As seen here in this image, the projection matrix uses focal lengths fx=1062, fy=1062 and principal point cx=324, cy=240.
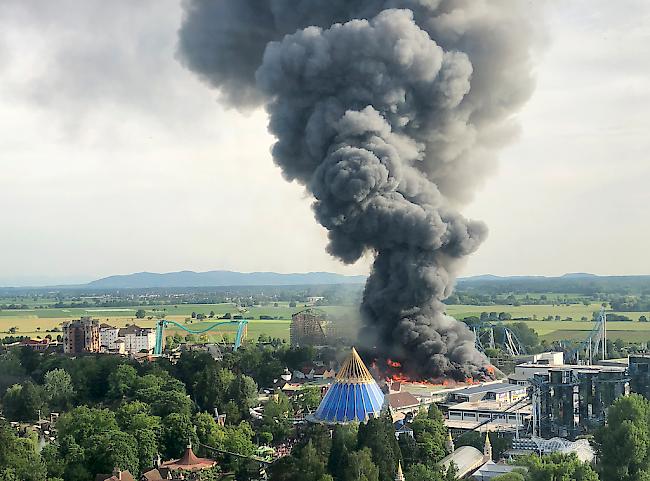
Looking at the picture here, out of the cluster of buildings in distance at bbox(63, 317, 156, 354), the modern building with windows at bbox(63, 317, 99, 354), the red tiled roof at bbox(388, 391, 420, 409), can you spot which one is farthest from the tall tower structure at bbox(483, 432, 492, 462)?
the modern building with windows at bbox(63, 317, 99, 354)

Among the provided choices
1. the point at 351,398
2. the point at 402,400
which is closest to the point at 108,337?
Result: the point at 402,400

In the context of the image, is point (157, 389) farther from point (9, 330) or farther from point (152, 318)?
point (152, 318)

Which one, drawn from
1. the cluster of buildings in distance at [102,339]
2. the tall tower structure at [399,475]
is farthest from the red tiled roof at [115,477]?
the cluster of buildings in distance at [102,339]

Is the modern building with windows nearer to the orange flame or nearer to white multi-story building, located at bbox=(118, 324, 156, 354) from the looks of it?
white multi-story building, located at bbox=(118, 324, 156, 354)

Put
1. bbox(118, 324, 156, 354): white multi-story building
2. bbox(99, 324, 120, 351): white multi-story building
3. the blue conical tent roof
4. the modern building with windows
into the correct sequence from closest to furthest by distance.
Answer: the blue conical tent roof
the modern building with windows
bbox(99, 324, 120, 351): white multi-story building
bbox(118, 324, 156, 354): white multi-story building

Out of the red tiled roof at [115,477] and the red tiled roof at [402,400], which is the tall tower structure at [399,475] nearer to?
the red tiled roof at [115,477]
